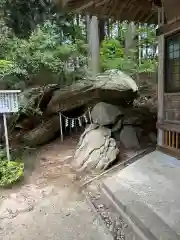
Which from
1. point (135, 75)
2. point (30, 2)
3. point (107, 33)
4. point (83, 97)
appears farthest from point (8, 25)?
point (107, 33)

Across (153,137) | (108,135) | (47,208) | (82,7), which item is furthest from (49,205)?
(82,7)

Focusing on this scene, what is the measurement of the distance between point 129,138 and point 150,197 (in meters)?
3.25

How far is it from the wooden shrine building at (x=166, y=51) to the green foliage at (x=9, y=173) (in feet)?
10.3

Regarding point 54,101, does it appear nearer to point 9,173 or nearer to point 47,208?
point 9,173

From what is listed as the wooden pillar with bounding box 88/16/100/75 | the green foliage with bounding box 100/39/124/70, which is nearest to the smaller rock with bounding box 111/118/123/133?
the wooden pillar with bounding box 88/16/100/75

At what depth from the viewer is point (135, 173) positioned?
414 centimetres

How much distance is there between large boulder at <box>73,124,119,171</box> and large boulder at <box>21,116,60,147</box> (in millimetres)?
1620

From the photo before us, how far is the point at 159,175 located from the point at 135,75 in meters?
7.42

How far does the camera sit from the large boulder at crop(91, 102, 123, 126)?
248 inches

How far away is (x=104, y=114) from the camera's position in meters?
6.32

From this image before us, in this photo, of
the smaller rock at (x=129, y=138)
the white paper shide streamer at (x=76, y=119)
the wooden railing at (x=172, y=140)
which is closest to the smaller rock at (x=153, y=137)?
the smaller rock at (x=129, y=138)

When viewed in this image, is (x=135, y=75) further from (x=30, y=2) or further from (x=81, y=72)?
(x=30, y=2)

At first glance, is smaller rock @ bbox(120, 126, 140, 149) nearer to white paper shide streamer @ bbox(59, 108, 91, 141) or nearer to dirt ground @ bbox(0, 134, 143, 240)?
dirt ground @ bbox(0, 134, 143, 240)

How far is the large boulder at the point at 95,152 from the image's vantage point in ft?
17.3
